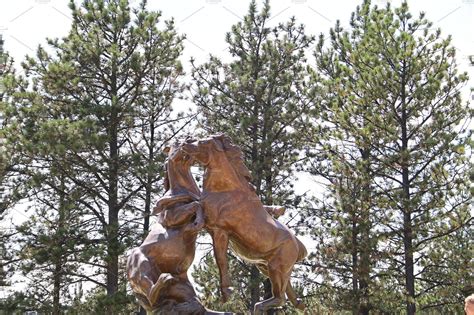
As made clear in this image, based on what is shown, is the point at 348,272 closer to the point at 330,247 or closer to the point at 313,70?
the point at 330,247

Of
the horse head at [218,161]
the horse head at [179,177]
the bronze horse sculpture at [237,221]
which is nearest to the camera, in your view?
the bronze horse sculpture at [237,221]

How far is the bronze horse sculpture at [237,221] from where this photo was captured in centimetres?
557

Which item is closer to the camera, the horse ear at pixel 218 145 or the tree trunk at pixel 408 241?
the horse ear at pixel 218 145

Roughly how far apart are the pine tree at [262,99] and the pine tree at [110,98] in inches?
52.5

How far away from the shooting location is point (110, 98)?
50.8 feet

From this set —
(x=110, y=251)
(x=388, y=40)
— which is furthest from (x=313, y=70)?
(x=110, y=251)

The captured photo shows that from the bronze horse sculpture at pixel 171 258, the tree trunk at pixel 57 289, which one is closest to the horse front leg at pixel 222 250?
the bronze horse sculpture at pixel 171 258

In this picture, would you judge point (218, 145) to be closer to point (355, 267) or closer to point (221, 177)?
point (221, 177)

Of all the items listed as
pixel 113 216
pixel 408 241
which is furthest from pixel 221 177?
pixel 113 216

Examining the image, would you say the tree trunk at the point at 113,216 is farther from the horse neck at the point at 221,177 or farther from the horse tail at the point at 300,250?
the horse neck at the point at 221,177

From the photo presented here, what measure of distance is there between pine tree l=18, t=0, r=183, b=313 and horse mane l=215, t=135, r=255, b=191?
8543mm

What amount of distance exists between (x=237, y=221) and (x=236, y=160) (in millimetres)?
569

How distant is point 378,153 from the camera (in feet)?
48.9

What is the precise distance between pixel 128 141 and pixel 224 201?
10566 mm
